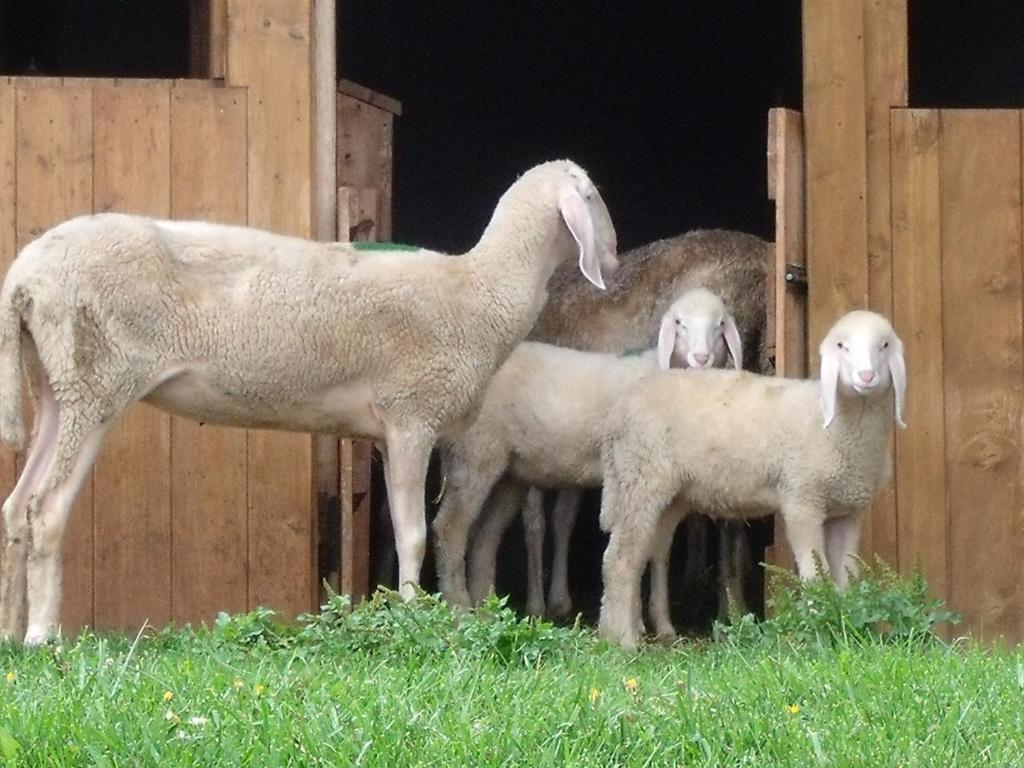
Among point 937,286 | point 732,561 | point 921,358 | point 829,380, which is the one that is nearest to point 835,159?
point 937,286

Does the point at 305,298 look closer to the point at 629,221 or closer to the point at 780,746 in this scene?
the point at 780,746

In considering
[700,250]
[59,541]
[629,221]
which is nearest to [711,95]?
[629,221]

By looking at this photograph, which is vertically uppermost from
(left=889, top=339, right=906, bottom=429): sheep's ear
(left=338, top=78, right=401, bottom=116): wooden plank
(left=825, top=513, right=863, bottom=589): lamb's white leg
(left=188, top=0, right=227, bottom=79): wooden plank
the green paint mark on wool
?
(left=188, top=0, right=227, bottom=79): wooden plank

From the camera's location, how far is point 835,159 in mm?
7965

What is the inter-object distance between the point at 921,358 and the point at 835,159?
922mm

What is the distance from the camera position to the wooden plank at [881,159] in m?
7.96

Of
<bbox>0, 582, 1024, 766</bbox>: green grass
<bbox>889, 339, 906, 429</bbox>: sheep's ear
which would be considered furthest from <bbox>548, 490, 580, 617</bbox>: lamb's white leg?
<bbox>0, 582, 1024, 766</bbox>: green grass

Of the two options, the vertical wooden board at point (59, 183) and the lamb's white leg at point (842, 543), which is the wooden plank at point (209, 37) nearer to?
the vertical wooden board at point (59, 183)

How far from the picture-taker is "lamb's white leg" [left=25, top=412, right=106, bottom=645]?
6.42 m

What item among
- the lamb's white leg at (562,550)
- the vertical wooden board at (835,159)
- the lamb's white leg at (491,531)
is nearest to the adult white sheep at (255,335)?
the vertical wooden board at (835,159)

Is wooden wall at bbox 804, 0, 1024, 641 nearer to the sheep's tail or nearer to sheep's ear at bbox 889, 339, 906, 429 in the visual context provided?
sheep's ear at bbox 889, 339, 906, 429

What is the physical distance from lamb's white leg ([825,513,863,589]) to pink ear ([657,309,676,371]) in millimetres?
1421

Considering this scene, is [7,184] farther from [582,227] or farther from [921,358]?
[921,358]

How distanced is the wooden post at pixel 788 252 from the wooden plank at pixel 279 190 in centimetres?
197
